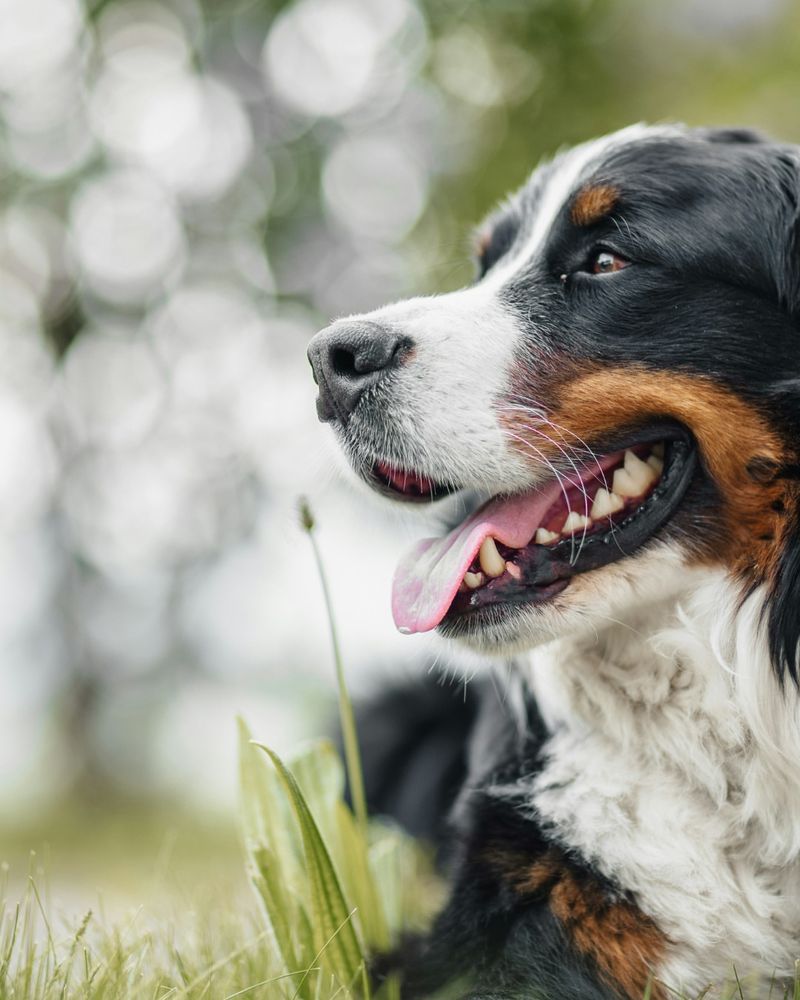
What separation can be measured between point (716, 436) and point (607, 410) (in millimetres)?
223

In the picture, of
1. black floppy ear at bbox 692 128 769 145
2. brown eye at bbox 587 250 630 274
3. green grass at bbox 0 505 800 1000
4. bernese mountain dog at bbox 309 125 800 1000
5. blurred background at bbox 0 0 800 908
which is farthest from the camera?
blurred background at bbox 0 0 800 908

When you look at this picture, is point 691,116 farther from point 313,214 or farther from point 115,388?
point 115,388

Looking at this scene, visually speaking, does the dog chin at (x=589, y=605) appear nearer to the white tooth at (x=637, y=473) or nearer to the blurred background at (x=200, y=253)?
the white tooth at (x=637, y=473)

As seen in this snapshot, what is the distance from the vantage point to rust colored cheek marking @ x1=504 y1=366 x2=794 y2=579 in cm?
219

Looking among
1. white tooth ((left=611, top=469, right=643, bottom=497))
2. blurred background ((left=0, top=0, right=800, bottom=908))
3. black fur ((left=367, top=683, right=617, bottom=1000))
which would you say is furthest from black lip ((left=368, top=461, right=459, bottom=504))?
blurred background ((left=0, top=0, right=800, bottom=908))

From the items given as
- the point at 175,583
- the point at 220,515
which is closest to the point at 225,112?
the point at 220,515

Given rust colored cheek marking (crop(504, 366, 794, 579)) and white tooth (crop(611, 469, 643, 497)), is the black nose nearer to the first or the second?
rust colored cheek marking (crop(504, 366, 794, 579))

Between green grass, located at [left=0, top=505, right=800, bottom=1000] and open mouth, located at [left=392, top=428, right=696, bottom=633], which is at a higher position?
open mouth, located at [left=392, top=428, right=696, bottom=633]

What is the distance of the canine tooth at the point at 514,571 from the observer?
89.4 inches

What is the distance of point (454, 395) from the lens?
227 cm

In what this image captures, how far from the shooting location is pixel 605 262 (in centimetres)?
240

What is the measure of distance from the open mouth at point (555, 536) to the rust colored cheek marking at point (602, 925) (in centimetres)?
53

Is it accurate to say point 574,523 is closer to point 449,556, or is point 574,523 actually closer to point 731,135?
point 449,556

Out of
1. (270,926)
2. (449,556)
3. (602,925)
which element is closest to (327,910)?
(270,926)
